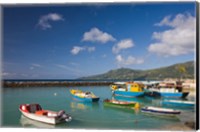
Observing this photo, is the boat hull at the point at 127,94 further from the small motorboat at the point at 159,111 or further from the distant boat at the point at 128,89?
A: the small motorboat at the point at 159,111

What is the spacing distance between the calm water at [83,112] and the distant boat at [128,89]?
0.38 ft

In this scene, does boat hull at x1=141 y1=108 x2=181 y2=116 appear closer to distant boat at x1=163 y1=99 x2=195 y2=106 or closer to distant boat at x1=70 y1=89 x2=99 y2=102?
distant boat at x1=163 y1=99 x2=195 y2=106

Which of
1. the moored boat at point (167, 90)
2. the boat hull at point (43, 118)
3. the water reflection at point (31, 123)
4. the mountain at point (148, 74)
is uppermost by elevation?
the mountain at point (148, 74)

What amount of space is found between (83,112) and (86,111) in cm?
7

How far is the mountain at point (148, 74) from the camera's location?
6.34 metres

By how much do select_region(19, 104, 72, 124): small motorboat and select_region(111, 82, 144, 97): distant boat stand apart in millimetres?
1061

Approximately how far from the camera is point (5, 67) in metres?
6.68

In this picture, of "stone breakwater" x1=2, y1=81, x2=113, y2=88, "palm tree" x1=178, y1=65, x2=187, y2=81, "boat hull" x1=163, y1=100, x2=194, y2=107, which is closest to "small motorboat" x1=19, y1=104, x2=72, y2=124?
"stone breakwater" x1=2, y1=81, x2=113, y2=88

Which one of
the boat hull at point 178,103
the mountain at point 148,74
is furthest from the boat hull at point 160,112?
the mountain at point 148,74

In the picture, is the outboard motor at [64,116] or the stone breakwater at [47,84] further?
the stone breakwater at [47,84]

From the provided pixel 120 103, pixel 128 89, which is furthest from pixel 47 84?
pixel 128 89

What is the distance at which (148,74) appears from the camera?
6.64 meters

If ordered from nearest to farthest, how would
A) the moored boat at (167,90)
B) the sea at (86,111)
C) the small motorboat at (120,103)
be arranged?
the sea at (86,111), the moored boat at (167,90), the small motorboat at (120,103)

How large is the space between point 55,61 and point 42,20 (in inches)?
30.2
